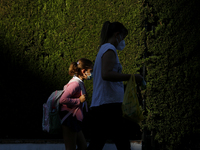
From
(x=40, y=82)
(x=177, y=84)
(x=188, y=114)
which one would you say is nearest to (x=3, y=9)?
(x=40, y=82)

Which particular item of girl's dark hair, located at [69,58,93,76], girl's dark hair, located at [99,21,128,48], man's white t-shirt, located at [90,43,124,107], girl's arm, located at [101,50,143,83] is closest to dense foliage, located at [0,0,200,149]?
girl's dark hair, located at [69,58,93,76]

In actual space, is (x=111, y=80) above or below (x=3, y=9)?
below

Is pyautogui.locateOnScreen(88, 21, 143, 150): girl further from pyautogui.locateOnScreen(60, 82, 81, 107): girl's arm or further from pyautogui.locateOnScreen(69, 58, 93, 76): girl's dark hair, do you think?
pyautogui.locateOnScreen(69, 58, 93, 76): girl's dark hair

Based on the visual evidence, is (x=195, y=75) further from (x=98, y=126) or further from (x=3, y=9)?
(x=3, y=9)

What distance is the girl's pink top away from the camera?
369 centimetres

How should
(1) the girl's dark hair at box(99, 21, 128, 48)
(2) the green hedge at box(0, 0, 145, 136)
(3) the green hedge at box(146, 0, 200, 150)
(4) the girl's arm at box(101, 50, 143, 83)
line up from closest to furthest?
(4) the girl's arm at box(101, 50, 143, 83) → (1) the girl's dark hair at box(99, 21, 128, 48) → (3) the green hedge at box(146, 0, 200, 150) → (2) the green hedge at box(0, 0, 145, 136)

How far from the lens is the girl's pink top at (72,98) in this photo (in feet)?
12.1

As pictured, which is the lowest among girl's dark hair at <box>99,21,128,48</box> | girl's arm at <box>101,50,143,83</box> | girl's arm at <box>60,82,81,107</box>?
girl's arm at <box>60,82,81,107</box>

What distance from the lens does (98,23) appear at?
219 inches

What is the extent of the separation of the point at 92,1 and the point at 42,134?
2.95m

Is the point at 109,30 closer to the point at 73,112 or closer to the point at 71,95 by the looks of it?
the point at 71,95

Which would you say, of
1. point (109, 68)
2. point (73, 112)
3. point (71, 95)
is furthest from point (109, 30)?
point (73, 112)

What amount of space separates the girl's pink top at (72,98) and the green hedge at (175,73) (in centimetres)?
202

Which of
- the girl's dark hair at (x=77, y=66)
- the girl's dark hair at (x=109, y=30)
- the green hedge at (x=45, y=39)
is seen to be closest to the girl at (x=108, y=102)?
the girl's dark hair at (x=109, y=30)
